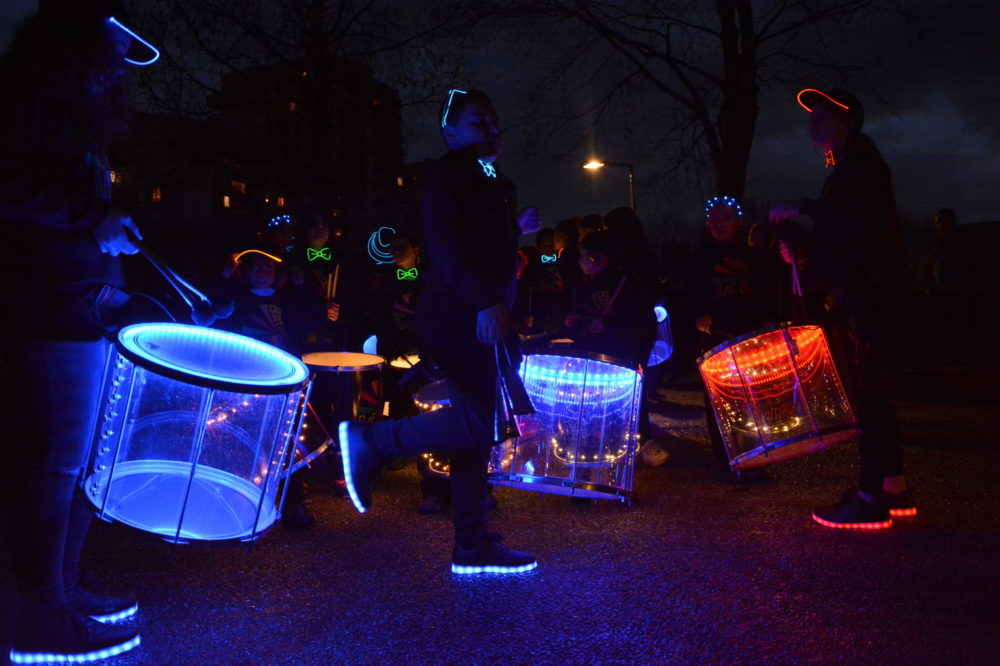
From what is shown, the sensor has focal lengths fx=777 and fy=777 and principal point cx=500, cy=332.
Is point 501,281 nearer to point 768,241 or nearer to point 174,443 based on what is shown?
point 174,443

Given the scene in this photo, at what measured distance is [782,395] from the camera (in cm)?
408

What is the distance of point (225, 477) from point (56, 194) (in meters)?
1.15

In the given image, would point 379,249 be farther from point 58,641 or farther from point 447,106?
point 58,641

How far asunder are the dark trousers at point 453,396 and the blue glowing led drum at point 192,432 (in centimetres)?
60

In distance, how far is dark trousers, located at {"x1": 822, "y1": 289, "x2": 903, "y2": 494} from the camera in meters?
4.00

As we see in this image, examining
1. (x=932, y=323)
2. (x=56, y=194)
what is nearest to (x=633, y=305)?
(x=56, y=194)

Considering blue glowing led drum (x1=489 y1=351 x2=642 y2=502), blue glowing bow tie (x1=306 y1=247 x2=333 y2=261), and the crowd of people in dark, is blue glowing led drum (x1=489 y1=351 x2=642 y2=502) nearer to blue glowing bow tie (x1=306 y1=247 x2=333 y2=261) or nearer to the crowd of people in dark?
the crowd of people in dark

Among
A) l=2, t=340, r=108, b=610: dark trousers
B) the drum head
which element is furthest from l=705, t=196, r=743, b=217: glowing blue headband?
l=2, t=340, r=108, b=610: dark trousers

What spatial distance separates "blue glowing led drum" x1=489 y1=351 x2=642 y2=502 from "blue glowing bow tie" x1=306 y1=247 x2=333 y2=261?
250cm

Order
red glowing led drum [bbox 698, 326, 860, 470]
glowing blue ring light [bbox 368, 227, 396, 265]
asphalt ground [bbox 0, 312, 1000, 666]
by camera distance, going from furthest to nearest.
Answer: glowing blue ring light [bbox 368, 227, 396, 265], red glowing led drum [bbox 698, 326, 860, 470], asphalt ground [bbox 0, 312, 1000, 666]

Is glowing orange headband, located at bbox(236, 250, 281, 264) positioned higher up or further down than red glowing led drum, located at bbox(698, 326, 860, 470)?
higher up

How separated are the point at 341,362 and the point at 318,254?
75.1 inches

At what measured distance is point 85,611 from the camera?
2910 millimetres

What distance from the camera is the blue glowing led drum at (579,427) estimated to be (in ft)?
13.4
